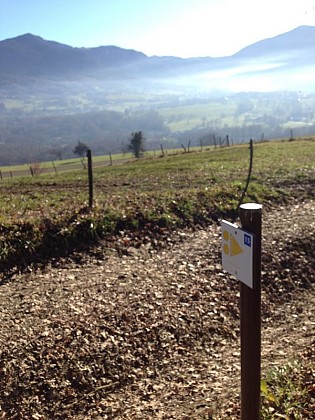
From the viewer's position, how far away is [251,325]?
313cm

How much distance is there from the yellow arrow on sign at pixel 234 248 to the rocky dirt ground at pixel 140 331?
2.35 metres

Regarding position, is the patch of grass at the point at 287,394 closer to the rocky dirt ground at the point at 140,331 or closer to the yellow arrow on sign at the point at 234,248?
the rocky dirt ground at the point at 140,331

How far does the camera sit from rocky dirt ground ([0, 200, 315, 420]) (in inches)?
210

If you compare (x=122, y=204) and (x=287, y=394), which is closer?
(x=287, y=394)

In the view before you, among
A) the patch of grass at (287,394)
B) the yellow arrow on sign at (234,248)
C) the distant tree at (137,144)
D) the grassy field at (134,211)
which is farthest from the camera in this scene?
the distant tree at (137,144)

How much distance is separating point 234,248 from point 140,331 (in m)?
3.97

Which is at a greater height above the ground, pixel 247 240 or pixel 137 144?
pixel 137 144

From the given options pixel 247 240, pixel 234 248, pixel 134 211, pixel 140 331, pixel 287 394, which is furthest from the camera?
pixel 134 211

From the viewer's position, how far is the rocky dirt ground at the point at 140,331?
17.5ft

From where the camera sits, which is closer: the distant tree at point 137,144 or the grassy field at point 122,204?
the grassy field at point 122,204

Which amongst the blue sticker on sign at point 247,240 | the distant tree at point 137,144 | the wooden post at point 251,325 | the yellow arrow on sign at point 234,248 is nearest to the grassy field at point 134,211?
the wooden post at point 251,325

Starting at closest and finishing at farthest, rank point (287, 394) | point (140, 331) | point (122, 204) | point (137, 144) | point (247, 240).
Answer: point (247, 240) → point (287, 394) → point (140, 331) → point (122, 204) → point (137, 144)

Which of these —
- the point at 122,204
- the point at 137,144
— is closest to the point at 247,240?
the point at 122,204

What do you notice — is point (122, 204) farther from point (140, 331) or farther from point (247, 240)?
point (247, 240)
